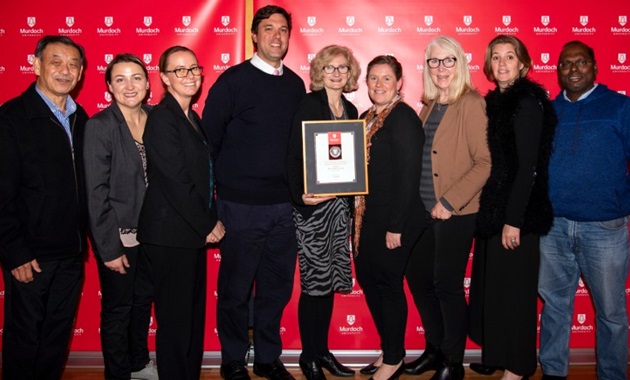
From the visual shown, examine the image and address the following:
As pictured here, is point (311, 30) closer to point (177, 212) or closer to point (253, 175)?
point (253, 175)

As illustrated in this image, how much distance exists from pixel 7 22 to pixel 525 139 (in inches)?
138

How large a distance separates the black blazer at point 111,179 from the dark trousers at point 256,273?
575mm

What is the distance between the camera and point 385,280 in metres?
2.94

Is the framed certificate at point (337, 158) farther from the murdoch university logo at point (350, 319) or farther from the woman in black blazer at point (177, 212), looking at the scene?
the murdoch university logo at point (350, 319)

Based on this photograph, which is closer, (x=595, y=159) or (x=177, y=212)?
(x=177, y=212)

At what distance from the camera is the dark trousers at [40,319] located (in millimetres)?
2615

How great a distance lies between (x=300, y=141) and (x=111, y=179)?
1.05 m

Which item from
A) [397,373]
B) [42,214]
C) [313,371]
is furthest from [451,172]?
[42,214]

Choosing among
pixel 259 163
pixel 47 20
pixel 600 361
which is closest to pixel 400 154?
pixel 259 163

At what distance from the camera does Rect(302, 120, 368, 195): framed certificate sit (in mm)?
2861

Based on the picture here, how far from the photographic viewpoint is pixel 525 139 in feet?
9.00

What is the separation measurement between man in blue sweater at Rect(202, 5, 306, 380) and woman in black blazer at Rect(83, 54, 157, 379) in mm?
452

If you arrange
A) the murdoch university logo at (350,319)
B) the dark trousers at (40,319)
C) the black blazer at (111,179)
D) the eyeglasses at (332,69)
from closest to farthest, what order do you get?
the dark trousers at (40,319), the black blazer at (111,179), the eyeglasses at (332,69), the murdoch university logo at (350,319)

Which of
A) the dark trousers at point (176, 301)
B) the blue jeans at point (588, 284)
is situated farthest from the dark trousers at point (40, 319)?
the blue jeans at point (588, 284)
